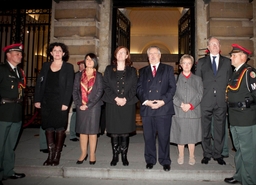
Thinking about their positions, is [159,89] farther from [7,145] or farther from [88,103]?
[7,145]

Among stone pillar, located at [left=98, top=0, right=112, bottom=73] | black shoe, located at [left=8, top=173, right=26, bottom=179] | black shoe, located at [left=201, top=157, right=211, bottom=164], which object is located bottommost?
black shoe, located at [left=8, top=173, right=26, bottom=179]

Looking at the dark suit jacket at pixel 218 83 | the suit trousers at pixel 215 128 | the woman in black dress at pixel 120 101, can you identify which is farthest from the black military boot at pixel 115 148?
the dark suit jacket at pixel 218 83

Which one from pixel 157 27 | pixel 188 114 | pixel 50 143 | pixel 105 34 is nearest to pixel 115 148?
pixel 50 143

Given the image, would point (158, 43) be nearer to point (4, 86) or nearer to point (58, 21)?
point (58, 21)

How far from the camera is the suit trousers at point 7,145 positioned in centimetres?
316

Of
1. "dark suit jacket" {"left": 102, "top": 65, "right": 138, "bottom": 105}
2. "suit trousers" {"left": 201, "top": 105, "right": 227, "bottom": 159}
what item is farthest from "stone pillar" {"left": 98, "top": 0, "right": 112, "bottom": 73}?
"suit trousers" {"left": 201, "top": 105, "right": 227, "bottom": 159}

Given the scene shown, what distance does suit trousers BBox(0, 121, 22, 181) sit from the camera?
3.16 metres

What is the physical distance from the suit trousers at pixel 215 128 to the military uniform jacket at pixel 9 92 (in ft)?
11.7

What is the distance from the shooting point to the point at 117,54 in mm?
3598

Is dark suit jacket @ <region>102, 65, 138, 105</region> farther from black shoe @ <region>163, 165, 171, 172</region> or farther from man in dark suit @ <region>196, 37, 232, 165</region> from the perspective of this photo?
man in dark suit @ <region>196, 37, 232, 165</region>

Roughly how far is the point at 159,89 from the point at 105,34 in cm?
395

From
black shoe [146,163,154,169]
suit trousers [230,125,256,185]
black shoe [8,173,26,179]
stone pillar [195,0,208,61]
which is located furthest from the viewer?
stone pillar [195,0,208,61]

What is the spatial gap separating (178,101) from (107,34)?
4.07 meters

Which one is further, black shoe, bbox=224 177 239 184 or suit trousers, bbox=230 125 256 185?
black shoe, bbox=224 177 239 184
